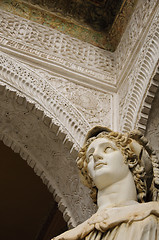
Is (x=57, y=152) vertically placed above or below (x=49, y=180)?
above

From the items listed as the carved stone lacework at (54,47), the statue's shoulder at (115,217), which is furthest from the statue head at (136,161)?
the carved stone lacework at (54,47)

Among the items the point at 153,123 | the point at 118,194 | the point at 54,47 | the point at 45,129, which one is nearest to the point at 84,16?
the point at 54,47

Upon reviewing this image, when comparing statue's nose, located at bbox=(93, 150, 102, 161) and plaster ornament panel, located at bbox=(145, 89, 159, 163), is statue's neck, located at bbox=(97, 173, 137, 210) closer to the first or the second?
statue's nose, located at bbox=(93, 150, 102, 161)

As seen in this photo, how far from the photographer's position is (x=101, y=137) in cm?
162

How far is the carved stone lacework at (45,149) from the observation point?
2.42 meters

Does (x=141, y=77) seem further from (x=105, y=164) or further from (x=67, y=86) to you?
(x=105, y=164)

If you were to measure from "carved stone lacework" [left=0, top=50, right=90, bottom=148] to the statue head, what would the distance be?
0.65 metres

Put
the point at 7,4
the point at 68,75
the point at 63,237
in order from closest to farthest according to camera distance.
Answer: the point at 63,237, the point at 68,75, the point at 7,4

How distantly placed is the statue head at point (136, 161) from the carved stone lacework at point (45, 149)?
0.72 metres

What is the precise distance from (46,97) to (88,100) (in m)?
0.37

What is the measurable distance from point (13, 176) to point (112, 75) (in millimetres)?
1935

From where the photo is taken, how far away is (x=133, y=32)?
307 cm

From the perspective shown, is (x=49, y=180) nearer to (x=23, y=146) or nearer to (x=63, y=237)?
(x=23, y=146)

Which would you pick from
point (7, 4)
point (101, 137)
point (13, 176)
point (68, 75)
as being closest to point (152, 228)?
point (101, 137)
